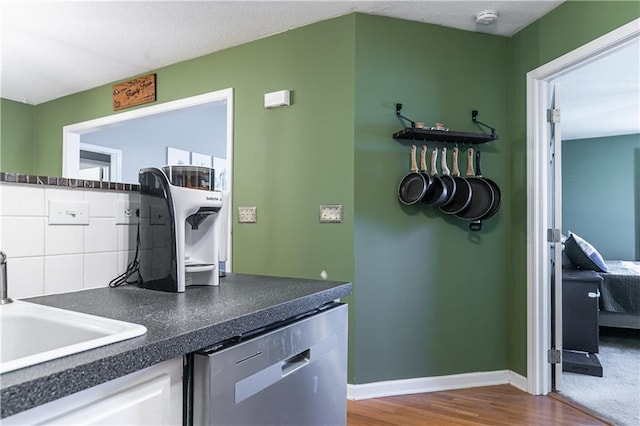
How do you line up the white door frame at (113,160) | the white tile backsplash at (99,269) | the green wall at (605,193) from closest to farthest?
the white tile backsplash at (99,269), the white door frame at (113,160), the green wall at (605,193)

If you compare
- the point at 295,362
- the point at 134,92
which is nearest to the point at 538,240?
the point at 295,362

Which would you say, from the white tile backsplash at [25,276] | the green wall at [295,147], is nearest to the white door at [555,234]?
the green wall at [295,147]

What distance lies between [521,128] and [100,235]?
248 centimetres

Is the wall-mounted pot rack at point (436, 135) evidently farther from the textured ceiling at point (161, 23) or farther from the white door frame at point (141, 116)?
the white door frame at point (141, 116)

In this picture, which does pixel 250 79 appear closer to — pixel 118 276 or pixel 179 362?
pixel 118 276

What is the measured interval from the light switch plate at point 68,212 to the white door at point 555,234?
8.23 feet

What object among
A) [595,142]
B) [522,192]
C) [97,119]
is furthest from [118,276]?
[595,142]

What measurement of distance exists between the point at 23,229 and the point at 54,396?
27.8 inches

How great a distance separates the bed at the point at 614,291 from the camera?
11.7 ft

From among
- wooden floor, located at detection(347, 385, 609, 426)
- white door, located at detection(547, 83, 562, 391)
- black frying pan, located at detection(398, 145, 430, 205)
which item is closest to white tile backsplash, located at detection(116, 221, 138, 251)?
wooden floor, located at detection(347, 385, 609, 426)

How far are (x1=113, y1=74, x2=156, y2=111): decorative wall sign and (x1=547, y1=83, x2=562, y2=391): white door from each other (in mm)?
3040

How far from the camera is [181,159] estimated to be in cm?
510

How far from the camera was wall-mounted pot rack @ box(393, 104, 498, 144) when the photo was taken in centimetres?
240

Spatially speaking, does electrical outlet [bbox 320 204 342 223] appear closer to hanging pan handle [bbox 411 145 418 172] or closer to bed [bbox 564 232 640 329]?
hanging pan handle [bbox 411 145 418 172]
